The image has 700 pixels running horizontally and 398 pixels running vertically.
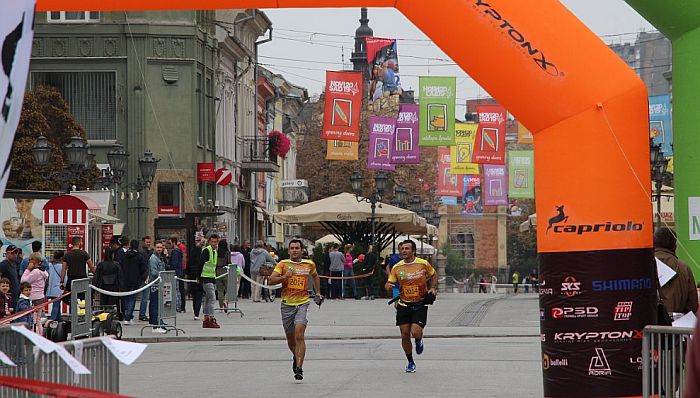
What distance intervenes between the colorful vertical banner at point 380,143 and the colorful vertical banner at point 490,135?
2.87m

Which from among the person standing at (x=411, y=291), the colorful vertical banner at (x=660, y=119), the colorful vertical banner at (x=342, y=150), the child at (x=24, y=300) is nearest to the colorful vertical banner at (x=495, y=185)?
the colorful vertical banner at (x=342, y=150)

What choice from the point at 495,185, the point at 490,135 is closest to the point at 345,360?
the point at 490,135

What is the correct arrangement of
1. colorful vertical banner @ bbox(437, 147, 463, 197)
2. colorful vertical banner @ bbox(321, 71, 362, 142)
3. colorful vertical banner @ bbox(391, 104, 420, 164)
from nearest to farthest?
colorful vertical banner @ bbox(321, 71, 362, 142) < colorful vertical banner @ bbox(391, 104, 420, 164) < colorful vertical banner @ bbox(437, 147, 463, 197)

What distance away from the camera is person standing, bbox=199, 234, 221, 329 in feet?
86.5

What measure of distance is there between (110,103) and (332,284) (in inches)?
453

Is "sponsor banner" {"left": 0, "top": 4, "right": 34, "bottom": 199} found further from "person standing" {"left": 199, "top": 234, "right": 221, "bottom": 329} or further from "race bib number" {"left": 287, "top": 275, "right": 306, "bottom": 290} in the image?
"person standing" {"left": 199, "top": 234, "right": 221, "bottom": 329}

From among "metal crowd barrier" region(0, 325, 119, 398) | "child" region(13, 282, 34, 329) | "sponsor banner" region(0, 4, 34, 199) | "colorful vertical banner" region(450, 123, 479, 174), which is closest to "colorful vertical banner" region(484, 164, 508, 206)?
"colorful vertical banner" region(450, 123, 479, 174)

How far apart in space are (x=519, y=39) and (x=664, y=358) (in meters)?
2.78

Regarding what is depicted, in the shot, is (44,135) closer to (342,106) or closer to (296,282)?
(342,106)

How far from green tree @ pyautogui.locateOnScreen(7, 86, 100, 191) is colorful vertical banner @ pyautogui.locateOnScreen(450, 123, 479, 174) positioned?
43.9 ft

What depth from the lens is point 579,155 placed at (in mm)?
11227

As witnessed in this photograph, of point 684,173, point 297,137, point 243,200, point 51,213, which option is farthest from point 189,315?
point 297,137

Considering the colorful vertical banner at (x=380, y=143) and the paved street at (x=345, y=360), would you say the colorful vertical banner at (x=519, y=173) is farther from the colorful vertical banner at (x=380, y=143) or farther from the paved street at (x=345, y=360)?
the paved street at (x=345, y=360)

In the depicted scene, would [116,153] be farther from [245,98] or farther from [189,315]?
[245,98]
